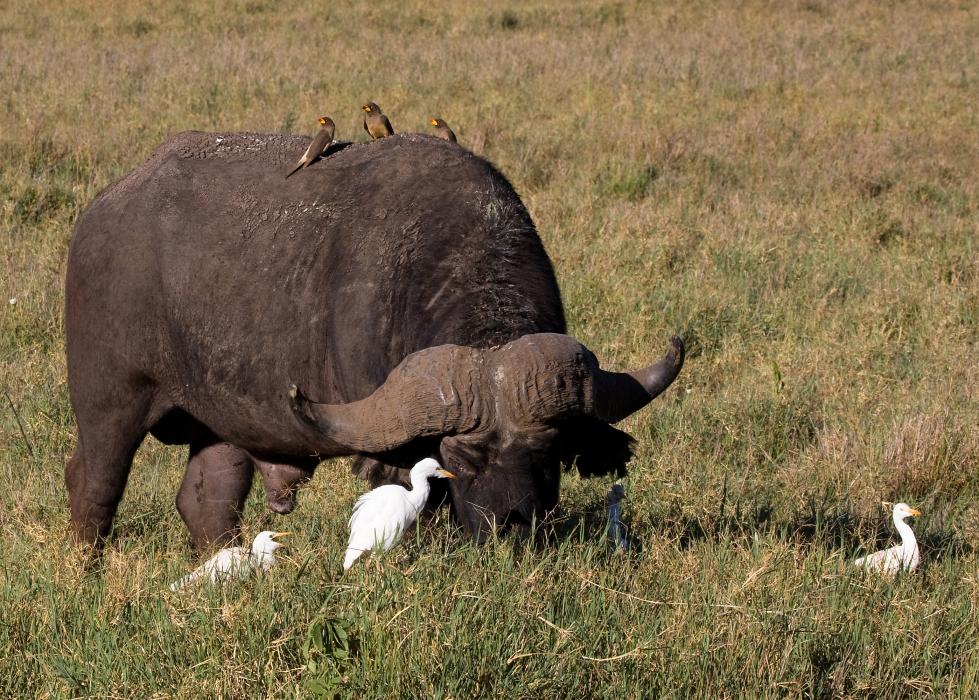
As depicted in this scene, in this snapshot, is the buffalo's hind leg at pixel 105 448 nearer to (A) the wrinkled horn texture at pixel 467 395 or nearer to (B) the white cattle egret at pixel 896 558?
(A) the wrinkled horn texture at pixel 467 395

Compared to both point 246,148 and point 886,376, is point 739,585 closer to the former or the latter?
point 246,148

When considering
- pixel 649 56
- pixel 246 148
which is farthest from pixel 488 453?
pixel 649 56

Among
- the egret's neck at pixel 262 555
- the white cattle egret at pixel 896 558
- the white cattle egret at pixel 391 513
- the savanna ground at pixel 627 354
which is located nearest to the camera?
the savanna ground at pixel 627 354

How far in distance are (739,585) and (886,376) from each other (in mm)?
3810

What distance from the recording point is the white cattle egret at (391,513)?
169 inches

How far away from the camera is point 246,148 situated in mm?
6129

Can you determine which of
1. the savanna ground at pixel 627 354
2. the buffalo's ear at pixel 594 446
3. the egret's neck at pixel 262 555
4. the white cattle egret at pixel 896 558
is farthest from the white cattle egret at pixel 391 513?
the white cattle egret at pixel 896 558

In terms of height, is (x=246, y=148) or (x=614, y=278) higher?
(x=246, y=148)

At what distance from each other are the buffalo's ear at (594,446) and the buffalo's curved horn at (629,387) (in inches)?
2.5

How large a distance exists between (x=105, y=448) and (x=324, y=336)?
1.31 m

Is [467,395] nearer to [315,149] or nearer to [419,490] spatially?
[419,490]

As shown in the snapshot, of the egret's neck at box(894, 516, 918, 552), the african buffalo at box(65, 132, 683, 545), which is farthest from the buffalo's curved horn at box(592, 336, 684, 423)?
the egret's neck at box(894, 516, 918, 552)

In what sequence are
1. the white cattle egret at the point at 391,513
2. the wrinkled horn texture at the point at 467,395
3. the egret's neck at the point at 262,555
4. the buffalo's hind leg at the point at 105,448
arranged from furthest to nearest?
1. the buffalo's hind leg at the point at 105,448
2. the egret's neck at the point at 262,555
3. the white cattle egret at the point at 391,513
4. the wrinkled horn texture at the point at 467,395

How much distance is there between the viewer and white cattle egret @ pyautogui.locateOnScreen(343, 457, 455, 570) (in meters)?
4.30
